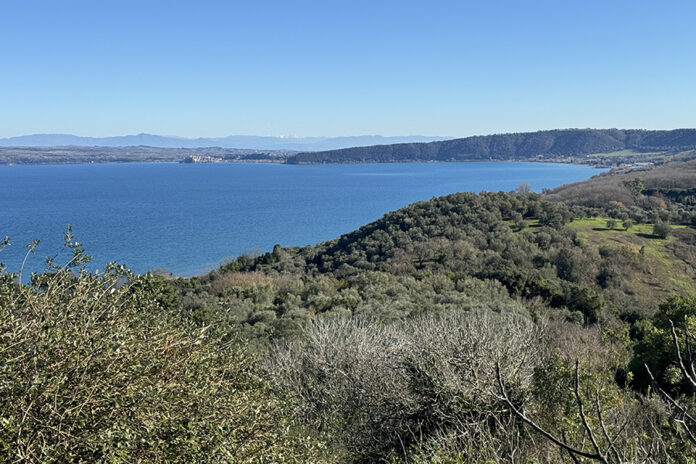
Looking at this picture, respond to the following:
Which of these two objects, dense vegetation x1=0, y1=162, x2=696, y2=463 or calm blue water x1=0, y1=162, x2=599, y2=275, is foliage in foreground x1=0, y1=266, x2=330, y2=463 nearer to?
dense vegetation x1=0, y1=162, x2=696, y2=463

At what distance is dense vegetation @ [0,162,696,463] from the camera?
4570 mm

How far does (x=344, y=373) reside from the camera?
10.9 m

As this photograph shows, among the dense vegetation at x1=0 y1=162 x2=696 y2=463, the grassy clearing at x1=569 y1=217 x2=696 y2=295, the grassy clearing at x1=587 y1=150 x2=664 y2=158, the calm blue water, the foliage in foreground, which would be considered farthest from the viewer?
the grassy clearing at x1=587 y1=150 x2=664 y2=158

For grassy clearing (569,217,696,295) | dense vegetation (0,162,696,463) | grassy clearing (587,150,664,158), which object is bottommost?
grassy clearing (569,217,696,295)

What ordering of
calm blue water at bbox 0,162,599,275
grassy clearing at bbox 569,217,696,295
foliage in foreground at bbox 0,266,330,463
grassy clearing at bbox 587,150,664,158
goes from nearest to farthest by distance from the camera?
foliage in foreground at bbox 0,266,330,463 < grassy clearing at bbox 569,217,696,295 < calm blue water at bbox 0,162,599,275 < grassy clearing at bbox 587,150,664,158

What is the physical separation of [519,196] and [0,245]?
150ft

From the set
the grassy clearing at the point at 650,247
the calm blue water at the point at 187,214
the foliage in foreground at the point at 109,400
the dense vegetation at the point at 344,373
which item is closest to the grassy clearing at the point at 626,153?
the calm blue water at the point at 187,214

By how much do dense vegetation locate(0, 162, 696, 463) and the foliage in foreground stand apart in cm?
2

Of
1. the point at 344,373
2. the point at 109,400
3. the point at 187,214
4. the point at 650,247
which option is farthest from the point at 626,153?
the point at 109,400

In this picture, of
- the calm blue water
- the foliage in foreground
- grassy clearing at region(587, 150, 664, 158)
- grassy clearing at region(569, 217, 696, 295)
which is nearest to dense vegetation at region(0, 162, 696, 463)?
the foliage in foreground

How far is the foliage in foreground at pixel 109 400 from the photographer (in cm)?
429

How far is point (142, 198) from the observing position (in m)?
103

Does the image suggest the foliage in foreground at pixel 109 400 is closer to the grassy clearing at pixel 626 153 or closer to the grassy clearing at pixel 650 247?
the grassy clearing at pixel 650 247

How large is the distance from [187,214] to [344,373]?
75.3 metres
